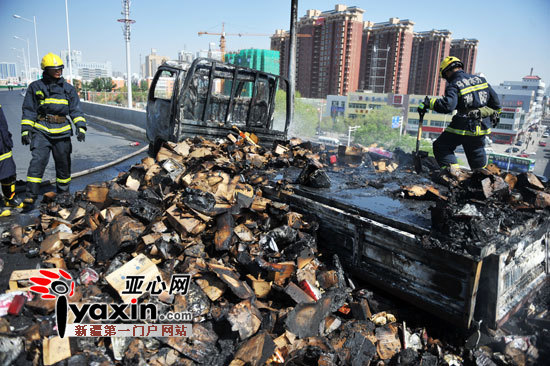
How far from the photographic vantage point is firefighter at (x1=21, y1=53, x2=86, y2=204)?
183 inches

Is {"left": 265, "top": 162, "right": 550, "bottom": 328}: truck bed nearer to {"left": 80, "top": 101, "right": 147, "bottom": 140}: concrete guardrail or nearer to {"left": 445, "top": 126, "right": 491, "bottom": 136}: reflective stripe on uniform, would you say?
{"left": 445, "top": 126, "right": 491, "bottom": 136}: reflective stripe on uniform

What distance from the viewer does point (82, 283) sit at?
284 cm

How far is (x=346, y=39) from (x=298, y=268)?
216ft

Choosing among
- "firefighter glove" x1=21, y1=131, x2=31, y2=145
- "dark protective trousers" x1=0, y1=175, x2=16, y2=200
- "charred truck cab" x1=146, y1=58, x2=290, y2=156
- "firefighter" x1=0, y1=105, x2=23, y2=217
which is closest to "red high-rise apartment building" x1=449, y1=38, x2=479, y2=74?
"charred truck cab" x1=146, y1=58, x2=290, y2=156

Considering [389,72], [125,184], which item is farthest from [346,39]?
[125,184]

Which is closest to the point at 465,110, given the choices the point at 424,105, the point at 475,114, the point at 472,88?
the point at 475,114

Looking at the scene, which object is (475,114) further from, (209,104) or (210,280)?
(210,280)

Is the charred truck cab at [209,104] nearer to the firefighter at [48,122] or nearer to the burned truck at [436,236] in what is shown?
the firefighter at [48,122]

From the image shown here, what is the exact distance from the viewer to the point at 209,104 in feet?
18.3

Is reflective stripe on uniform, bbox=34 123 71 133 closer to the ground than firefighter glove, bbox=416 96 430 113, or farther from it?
closer to the ground

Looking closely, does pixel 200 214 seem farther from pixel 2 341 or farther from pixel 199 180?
pixel 2 341

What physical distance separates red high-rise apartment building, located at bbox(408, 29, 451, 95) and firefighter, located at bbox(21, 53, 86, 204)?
6988 cm

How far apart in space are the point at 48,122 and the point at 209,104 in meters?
2.30

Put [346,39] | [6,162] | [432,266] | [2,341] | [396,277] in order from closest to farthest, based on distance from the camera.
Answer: [2,341]
[432,266]
[396,277]
[6,162]
[346,39]
